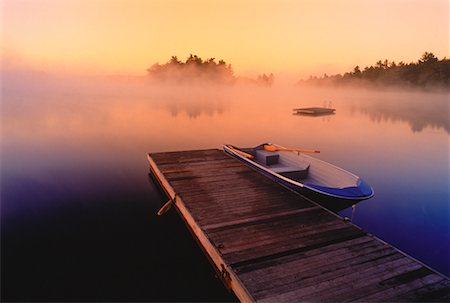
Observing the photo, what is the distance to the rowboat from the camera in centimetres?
1003

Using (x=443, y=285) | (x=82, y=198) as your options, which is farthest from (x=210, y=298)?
(x=82, y=198)

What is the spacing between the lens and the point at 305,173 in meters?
13.2

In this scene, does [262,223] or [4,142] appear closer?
[262,223]

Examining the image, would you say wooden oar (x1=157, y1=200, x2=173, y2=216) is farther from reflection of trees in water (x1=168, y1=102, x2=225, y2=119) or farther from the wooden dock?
reflection of trees in water (x1=168, y1=102, x2=225, y2=119)

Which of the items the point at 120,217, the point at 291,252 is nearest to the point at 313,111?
the point at 120,217

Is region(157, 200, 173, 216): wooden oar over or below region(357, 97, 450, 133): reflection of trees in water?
over

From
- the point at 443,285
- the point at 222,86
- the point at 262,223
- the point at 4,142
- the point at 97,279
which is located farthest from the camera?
the point at 222,86

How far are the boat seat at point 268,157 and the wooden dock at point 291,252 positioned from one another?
156 inches

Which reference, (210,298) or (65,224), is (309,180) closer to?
(210,298)

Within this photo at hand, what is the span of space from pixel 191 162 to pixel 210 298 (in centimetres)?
828

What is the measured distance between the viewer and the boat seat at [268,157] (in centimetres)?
1527

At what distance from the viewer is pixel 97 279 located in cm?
790

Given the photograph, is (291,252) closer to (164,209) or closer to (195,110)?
(164,209)

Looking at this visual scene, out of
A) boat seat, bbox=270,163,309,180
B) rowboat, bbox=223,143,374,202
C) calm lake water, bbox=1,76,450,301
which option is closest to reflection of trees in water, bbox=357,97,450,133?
calm lake water, bbox=1,76,450,301
